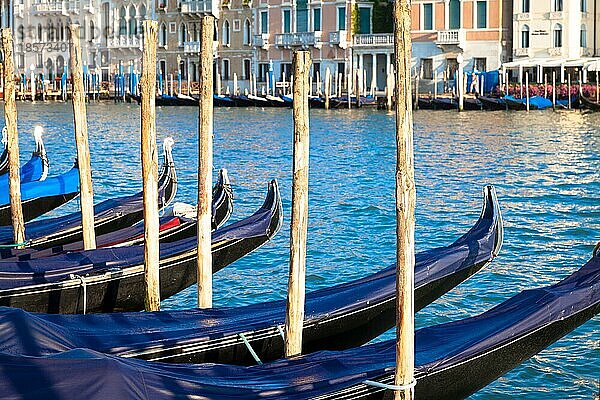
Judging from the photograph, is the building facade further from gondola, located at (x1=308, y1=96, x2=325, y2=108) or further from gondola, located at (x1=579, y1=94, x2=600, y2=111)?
gondola, located at (x1=579, y1=94, x2=600, y2=111)

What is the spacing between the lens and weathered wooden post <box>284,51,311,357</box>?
419 centimetres

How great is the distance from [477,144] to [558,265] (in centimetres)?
970

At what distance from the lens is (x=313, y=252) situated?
8492mm

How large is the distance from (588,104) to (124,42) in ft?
48.0

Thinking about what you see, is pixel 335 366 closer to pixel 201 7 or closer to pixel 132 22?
pixel 201 7

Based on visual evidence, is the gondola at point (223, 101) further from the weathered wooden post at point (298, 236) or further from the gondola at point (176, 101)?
the weathered wooden post at point (298, 236)

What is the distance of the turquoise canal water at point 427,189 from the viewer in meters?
6.64

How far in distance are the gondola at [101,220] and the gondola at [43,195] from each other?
67mm

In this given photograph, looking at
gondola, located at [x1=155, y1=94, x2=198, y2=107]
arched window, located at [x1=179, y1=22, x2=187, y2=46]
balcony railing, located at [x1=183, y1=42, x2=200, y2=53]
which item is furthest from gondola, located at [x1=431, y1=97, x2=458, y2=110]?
arched window, located at [x1=179, y1=22, x2=187, y2=46]

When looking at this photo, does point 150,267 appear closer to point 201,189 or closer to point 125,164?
point 201,189

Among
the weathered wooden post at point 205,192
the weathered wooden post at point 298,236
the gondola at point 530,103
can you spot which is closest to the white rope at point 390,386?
the weathered wooden post at point 298,236

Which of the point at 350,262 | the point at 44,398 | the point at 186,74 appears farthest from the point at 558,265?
the point at 186,74

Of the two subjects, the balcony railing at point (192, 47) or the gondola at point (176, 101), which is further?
the balcony railing at point (192, 47)

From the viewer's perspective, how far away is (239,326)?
171 inches
